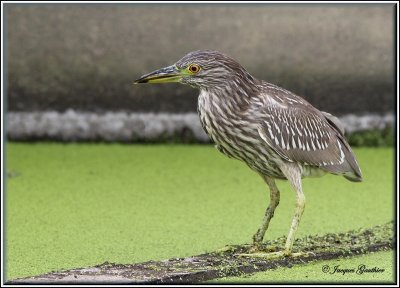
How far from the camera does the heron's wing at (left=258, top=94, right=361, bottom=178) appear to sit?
13.7ft

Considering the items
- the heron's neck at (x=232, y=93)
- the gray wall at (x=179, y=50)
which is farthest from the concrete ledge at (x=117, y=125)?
the heron's neck at (x=232, y=93)

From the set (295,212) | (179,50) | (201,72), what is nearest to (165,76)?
(201,72)

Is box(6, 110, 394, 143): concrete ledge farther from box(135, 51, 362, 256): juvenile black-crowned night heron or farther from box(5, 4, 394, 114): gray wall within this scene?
box(135, 51, 362, 256): juvenile black-crowned night heron

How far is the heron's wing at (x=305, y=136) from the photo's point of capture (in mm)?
4184

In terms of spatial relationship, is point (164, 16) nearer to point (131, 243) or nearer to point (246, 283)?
point (131, 243)

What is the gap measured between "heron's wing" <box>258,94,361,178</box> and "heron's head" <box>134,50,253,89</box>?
0.21m

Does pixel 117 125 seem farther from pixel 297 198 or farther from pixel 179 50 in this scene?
pixel 297 198

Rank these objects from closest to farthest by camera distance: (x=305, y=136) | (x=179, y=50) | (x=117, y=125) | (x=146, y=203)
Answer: (x=305, y=136)
(x=146, y=203)
(x=179, y=50)
(x=117, y=125)

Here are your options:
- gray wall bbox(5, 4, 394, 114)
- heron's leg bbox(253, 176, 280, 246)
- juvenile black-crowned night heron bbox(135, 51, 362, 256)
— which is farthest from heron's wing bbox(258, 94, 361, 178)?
gray wall bbox(5, 4, 394, 114)

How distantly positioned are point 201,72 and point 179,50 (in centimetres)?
269

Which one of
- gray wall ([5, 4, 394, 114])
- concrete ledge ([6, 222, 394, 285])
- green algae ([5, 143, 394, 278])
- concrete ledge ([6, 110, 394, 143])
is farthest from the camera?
concrete ledge ([6, 110, 394, 143])

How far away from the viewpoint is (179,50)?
22.5 ft

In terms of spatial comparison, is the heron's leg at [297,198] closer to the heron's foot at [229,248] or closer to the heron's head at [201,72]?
the heron's foot at [229,248]

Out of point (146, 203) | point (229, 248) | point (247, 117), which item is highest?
point (247, 117)
